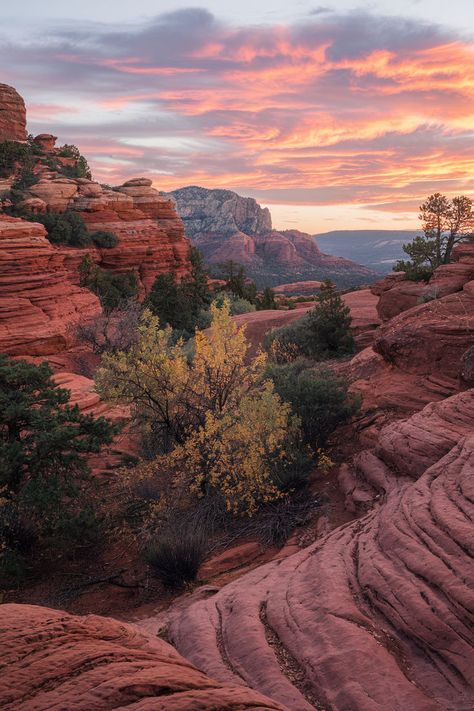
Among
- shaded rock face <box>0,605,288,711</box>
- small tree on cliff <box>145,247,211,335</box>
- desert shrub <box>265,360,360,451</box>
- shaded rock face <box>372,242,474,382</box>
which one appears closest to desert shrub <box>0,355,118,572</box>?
desert shrub <box>265,360,360,451</box>

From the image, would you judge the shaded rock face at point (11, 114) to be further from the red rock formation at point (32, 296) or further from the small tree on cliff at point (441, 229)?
the small tree on cliff at point (441, 229)

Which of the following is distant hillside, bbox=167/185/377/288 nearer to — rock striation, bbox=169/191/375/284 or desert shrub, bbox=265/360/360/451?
rock striation, bbox=169/191/375/284

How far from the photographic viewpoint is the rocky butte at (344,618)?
3328 mm

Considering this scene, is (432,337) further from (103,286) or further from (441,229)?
(103,286)

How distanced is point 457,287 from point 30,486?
1584cm

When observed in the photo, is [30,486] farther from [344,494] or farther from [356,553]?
[356,553]

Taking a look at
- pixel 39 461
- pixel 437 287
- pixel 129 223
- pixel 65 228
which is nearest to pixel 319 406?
pixel 39 461

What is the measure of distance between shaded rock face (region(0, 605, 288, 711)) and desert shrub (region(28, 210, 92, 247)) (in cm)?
4189

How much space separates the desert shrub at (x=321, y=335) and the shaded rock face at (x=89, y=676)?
1909 centimetres

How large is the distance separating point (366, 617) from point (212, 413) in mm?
7423

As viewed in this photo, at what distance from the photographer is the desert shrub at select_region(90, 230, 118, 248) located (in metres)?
46.2

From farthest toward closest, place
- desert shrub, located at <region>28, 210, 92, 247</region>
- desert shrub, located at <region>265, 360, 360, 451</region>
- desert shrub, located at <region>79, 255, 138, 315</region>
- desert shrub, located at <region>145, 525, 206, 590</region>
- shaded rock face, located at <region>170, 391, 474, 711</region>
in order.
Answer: desert shrub, located at <region>28, 210, 92, 247</region> < desert shrub, located at <region>79, 255, 138, 315</region> < desert shrub, located at <region>265, 360, 360, 451</region> < desert shrub, located at <region>145, 525, 206, 590</region> < shaded rock face, located at <region>170, 391, 474, 711</region>

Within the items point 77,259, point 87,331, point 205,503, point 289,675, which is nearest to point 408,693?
point 289,675

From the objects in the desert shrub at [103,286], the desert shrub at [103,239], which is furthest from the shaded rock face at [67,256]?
the desert shrub at [103,286]
